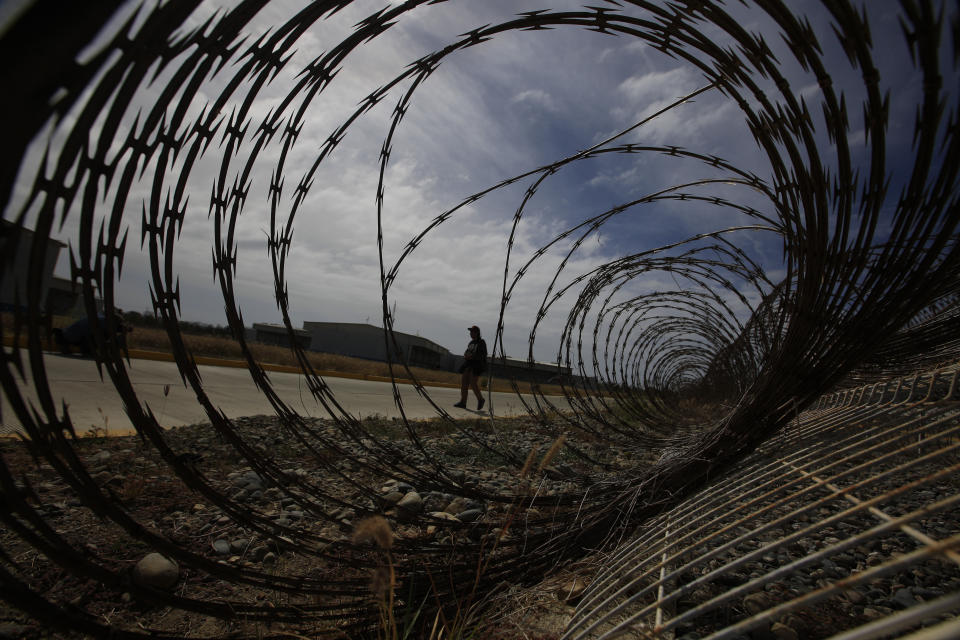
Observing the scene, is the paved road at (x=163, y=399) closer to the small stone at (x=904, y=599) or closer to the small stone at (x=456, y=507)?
the small stone at (x=456, y=507)

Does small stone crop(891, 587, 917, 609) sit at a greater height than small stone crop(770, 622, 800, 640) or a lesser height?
lesser

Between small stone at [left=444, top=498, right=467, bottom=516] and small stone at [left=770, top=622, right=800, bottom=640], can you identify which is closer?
small stone at [left=770, top=622, right=800, bottom=640]

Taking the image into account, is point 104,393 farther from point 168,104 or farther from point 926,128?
point 926,128

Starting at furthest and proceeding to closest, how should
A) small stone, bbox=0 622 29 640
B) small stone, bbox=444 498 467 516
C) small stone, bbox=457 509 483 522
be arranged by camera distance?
small stone, bbox=444 498 467 516, small stone, bbox=457 509 483 522, small stone, bbox=0 622 29 640

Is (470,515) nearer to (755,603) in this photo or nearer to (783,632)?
(755,603)

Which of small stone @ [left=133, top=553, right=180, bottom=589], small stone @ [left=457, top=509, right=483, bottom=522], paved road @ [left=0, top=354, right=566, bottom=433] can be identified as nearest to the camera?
small stone @ [left=133, top=553, right=180, bottom=589]

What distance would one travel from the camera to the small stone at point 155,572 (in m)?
1.98

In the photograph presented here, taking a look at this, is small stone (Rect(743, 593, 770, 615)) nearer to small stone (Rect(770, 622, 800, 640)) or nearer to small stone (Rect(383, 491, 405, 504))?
small stone (Rect(770, 622, 800, 640))

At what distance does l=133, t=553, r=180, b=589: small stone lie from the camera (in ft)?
6.49

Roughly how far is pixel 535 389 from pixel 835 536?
2121 mm

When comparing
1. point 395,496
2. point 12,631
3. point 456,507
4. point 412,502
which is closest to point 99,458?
point 12,631

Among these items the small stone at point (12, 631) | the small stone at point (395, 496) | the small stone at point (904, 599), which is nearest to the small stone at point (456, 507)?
the small stone at point (395, 496)

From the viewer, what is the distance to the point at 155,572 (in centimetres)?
200

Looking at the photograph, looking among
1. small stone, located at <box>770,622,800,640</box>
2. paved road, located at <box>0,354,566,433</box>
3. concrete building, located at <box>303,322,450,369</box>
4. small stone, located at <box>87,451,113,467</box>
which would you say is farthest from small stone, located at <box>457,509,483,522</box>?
concrete building, located at <box>303,322,450,369</box>
